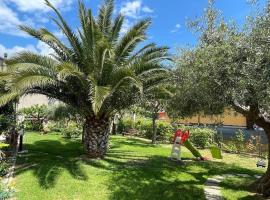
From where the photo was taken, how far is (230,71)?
9570 millimetres

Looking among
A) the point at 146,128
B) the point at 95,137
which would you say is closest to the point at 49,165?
the point at 95,137

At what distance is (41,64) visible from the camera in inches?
539

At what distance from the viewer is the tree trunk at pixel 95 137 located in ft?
48.1

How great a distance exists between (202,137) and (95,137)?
11592 mm

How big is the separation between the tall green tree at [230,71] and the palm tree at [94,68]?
6.77ft

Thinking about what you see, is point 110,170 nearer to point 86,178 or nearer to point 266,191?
point 86,178

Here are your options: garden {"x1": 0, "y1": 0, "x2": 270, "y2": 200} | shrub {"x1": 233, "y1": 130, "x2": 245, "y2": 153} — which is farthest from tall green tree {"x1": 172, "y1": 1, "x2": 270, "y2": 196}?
shrub {"x1": 233, "y1": 130, "x2": 245, "y2": 153}

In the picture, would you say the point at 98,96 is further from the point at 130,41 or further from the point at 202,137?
the point at 202,137

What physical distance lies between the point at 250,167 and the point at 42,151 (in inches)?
373

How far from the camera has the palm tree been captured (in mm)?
13031

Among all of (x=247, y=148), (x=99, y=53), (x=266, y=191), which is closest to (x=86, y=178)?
(x=99, y=53)

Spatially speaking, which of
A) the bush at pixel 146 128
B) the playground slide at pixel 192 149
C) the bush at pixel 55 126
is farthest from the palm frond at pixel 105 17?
the bush at pixel 55 126

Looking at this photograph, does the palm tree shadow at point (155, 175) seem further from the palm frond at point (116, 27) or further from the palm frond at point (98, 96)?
the palm frond at point (116, 27)

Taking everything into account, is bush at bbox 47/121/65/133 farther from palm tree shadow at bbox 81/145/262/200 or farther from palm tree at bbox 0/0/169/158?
palm tree at bbox 0/0/169/158
